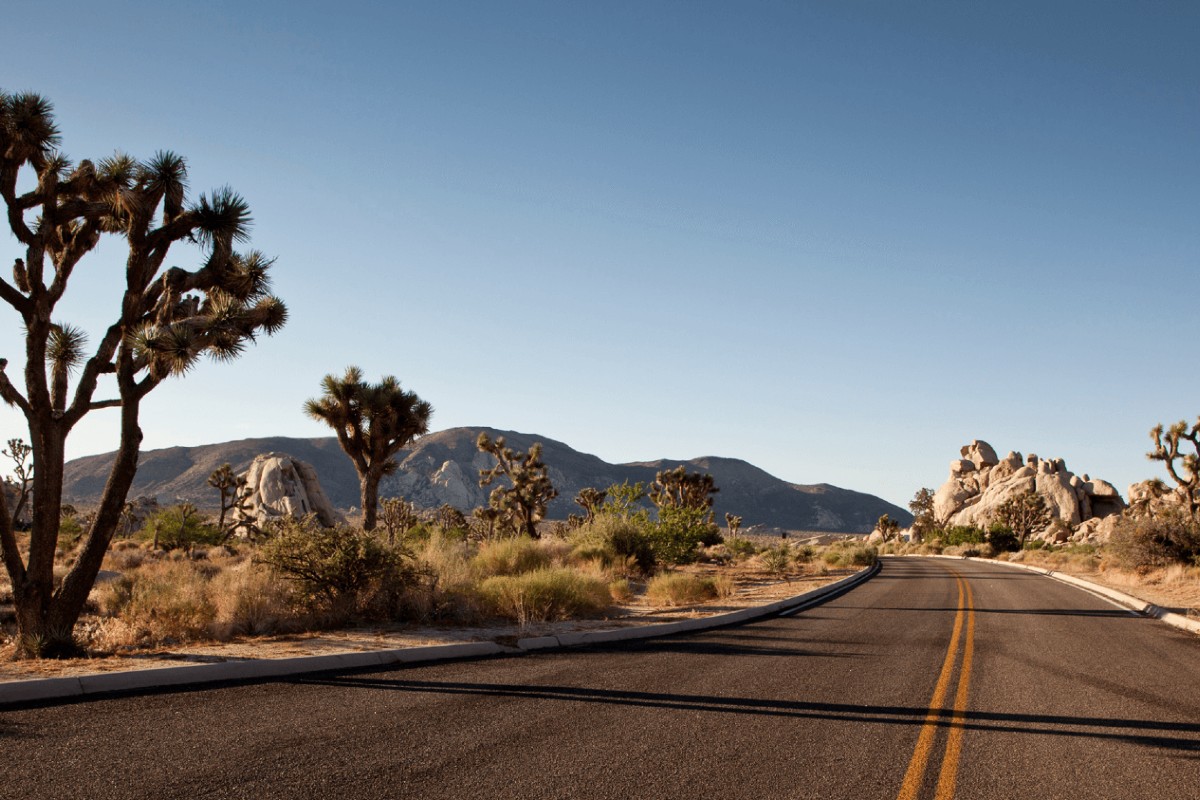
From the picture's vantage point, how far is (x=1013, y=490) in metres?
100

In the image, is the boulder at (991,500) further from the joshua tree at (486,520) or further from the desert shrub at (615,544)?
the desert shrub at (615,544)

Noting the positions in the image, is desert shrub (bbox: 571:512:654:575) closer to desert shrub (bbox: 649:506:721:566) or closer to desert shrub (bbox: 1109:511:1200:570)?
desert shrub (bbox: 649:506:721:566)

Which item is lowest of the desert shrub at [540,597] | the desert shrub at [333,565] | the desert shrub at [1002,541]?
the desert shrub at [1002,541]

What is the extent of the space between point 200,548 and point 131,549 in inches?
139

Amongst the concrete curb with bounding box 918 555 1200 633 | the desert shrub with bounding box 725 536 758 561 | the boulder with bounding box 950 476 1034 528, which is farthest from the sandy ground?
the boulder with bounding box 950 476 1034 528

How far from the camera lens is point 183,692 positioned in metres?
7.84

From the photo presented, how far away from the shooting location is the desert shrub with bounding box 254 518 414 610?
13.4 metres

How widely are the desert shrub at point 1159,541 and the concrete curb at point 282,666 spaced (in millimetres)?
23776

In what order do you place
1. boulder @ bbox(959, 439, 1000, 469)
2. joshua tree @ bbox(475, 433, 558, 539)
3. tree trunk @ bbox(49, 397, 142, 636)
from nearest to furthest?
tree trunk @ bbox(49, 397, 142, 636) < joshua tree @ bbox(475, 433, 558, 539) < boulder @ bbox(959, 439, 1000, 469)

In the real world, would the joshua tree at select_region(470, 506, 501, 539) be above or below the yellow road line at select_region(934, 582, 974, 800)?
above

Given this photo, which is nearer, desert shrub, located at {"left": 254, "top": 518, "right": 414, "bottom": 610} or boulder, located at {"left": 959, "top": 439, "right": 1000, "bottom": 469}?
desert shrub, located at {"left": 254, "top": 518, "right": 414, "bottom": 610}

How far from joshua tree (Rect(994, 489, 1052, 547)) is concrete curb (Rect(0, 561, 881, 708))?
73.1m

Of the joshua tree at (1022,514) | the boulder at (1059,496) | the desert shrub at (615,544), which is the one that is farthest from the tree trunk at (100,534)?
the boulder at (1059,496)

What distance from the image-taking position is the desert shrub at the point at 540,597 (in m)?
Answer: 14.6
